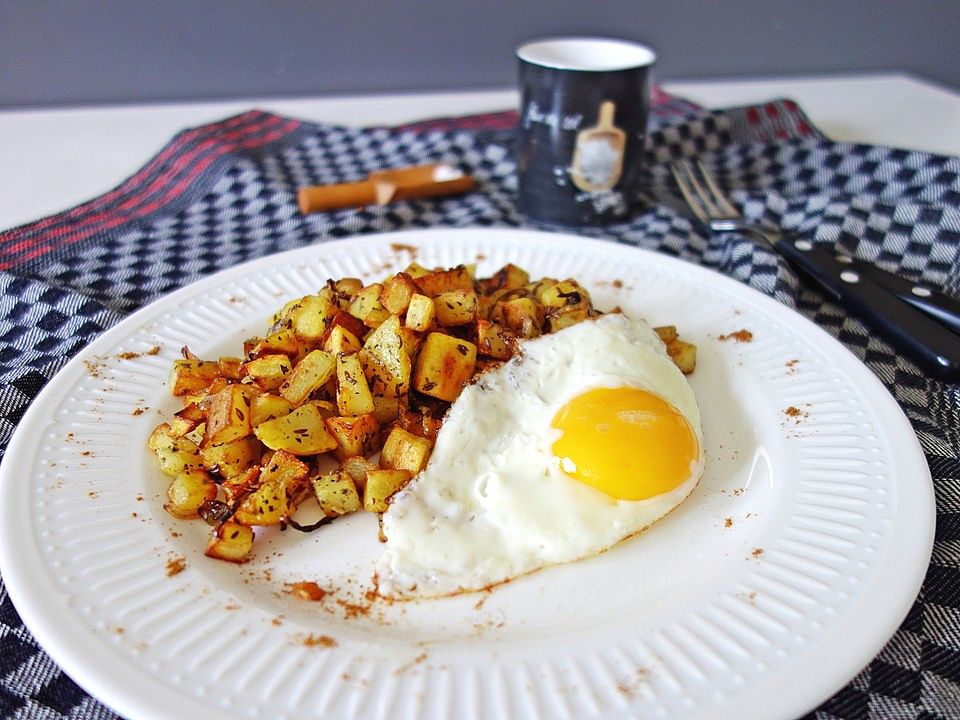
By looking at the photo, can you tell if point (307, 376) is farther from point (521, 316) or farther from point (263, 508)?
point (521, 316)

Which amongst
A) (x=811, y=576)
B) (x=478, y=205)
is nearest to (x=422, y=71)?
(x=478, y=205)

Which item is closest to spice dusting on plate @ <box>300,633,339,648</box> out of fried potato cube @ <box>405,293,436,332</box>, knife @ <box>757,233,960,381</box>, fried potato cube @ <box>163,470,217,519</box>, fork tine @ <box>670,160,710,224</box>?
fried potato cube @ <box>163,470,217,519</box>

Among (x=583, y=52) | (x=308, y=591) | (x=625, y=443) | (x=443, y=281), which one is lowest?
(x=308, y=591)

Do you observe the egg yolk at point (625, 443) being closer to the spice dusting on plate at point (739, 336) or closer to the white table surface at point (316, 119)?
the spice dusting on plate at point (739, 336)

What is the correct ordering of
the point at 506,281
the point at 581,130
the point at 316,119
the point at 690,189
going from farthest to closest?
the point at 316,119
the point at 690,189
the point at 581,130
the point at 506,281

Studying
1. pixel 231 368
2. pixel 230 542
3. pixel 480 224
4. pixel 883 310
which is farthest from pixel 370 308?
pixel 883 310

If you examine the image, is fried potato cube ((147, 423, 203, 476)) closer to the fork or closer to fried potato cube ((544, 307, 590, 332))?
fried potato cube ((544, 307, 590, 332))

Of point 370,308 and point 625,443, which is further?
point 370,308
